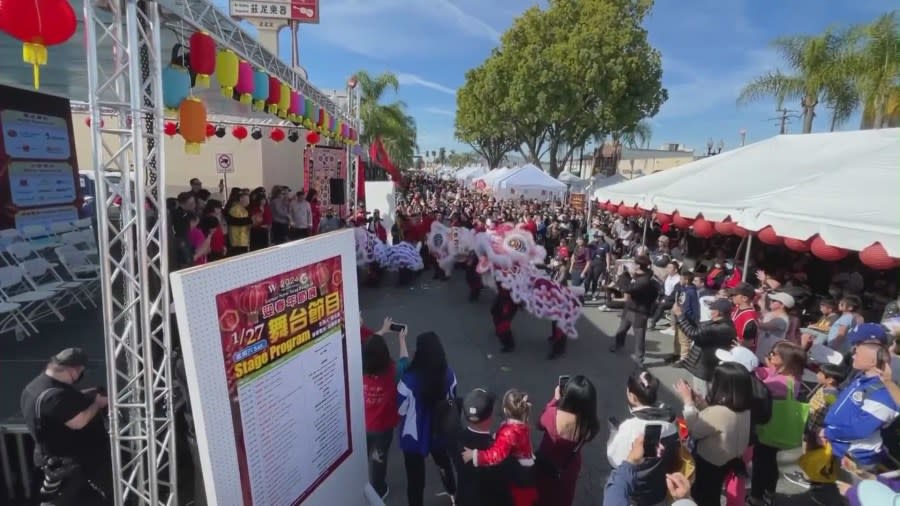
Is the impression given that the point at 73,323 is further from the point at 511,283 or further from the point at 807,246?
the point at 807,246

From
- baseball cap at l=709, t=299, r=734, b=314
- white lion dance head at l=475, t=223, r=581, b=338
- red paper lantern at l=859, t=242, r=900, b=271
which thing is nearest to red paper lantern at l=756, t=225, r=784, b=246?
red paper lantern at l=859, t=242, r=900, b=271

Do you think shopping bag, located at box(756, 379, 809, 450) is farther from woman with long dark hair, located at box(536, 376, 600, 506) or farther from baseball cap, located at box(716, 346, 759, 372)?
woman with long dark hair, located at box(536, 376, 600, 506)

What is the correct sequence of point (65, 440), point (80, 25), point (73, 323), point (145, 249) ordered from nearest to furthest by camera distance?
point (145, 249) < point (65, 440) < point (80, 25) < point (73, 323)

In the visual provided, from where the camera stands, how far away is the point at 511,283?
6582 mm

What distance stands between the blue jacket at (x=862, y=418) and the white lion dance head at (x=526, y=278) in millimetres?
3566

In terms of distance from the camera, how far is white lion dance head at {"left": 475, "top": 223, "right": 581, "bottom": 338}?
6590mm

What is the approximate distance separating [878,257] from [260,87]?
23.2 ft

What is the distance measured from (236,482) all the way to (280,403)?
0.39 m

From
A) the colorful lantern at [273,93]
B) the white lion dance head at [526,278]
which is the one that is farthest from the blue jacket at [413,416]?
the colorful lantern at [273,93]

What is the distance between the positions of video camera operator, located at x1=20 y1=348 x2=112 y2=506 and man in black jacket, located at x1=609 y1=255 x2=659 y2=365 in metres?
5.74

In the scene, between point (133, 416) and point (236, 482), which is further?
point (133, 416)

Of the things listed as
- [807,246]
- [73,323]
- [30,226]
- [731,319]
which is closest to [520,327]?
[731,319]

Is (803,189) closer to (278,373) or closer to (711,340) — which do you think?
(711,340)

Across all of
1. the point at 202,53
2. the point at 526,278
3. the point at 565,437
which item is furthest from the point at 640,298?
the point at 202,53
